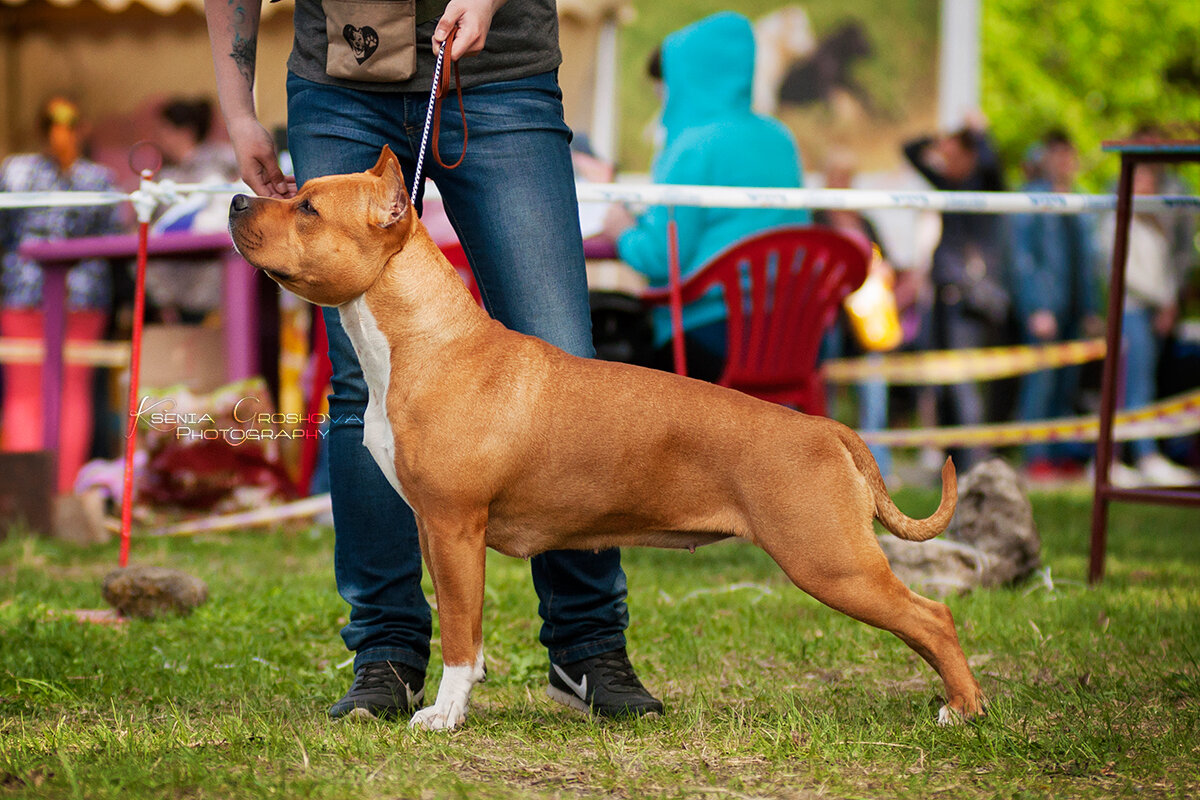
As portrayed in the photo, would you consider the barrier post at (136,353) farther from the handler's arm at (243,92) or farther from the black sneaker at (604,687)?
the black sneaker at (604,687)

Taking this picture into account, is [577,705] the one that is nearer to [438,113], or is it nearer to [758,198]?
[438,113]

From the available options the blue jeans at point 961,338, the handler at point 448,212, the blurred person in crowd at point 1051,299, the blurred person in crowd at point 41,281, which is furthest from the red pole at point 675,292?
the blurred person in crowd at point 1051,299

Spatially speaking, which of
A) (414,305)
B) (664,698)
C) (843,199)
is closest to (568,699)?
(664,698)

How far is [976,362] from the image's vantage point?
34.5ft

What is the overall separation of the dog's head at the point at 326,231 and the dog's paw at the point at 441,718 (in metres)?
1.05

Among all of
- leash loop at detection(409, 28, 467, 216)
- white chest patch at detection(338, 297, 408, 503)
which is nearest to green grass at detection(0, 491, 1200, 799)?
white chest patch at detection(338, 297, 408, 503)

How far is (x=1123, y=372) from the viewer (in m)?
10.6

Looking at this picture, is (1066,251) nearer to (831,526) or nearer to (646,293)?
(646,293)

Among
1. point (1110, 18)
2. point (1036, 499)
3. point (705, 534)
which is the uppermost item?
point (1110, 18)

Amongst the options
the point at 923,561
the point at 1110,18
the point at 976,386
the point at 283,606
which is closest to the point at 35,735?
the point at 283,606

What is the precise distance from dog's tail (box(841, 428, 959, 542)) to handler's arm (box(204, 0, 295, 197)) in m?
1.71

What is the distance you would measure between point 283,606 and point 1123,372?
8.35 m

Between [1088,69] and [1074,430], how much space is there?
654 inches

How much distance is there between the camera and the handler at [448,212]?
324 cm
